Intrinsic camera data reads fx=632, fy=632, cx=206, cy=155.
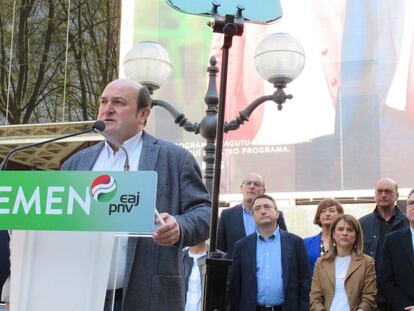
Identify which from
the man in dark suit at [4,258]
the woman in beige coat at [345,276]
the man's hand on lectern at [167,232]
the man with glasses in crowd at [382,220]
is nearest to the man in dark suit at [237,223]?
the man with glasses in crowd at [382,220]

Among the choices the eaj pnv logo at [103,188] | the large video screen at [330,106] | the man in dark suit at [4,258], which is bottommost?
the man in dark suit at [4,258]

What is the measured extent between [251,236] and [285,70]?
6.38 ft

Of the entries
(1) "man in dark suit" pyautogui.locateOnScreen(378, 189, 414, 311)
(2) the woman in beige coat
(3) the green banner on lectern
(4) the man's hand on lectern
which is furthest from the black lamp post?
(3) the green banner on lectern

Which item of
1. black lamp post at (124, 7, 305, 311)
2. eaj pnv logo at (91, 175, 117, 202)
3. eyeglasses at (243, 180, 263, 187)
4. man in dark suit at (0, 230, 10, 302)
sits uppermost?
black lamp post at (124, 7, 305, 311)

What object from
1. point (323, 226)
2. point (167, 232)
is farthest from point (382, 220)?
point (167, 232)

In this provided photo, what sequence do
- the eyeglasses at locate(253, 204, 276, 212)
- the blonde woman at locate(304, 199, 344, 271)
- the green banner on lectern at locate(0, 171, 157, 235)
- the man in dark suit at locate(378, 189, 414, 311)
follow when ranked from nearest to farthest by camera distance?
1. the green banner on lectern at locate(0, 171, 157, 235)
2. the man in dark suit at locate(378, 189, 414, 311)
3. the eyeglasses at locate(253, 204, 276, 212)
4. the blonde woman at locate(304, 199, 344, 271)

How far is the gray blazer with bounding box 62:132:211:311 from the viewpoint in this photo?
2.28 meters

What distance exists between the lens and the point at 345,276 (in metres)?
4.34

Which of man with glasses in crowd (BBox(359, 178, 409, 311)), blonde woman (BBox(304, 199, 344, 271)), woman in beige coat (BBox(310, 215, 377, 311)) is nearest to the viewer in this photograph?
woman in beige coat (BBox(310, 215, 377, 311))

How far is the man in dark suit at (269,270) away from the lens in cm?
435

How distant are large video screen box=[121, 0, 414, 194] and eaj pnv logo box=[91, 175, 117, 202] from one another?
8.88 meters

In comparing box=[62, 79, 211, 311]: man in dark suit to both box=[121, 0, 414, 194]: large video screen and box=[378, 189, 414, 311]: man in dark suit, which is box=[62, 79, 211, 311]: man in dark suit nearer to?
box=[378, 189, 414, 311]: man in dark suit

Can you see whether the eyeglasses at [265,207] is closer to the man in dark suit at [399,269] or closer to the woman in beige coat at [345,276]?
the woman in beige coat at [345,276]

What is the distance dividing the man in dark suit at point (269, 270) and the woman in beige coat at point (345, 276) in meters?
0.12
